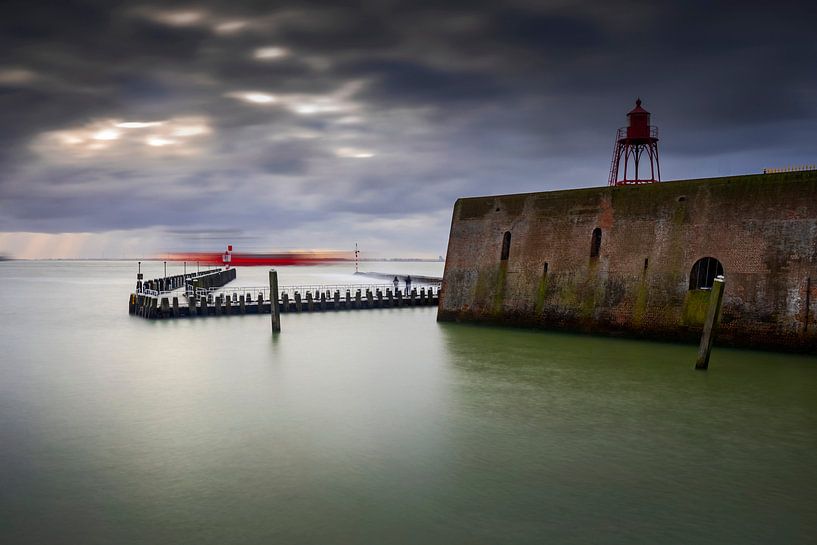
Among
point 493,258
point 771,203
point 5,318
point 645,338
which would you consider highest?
point 771,203

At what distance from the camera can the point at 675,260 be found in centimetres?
1756

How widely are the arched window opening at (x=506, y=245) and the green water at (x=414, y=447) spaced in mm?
5236

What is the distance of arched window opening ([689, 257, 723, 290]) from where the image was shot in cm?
1680

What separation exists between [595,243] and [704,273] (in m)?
3.63

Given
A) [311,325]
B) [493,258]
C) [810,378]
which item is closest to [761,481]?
[810,378]

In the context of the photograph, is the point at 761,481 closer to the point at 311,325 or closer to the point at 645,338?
the point at 645,338

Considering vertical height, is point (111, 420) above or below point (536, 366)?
below

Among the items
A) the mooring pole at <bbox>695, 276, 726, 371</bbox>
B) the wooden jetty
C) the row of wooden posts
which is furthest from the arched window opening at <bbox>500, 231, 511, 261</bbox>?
the row of wooden posts

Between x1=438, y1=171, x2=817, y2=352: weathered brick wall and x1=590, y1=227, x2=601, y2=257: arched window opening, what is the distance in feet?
0.51

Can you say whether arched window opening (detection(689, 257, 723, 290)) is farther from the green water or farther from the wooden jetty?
the wooden jetty

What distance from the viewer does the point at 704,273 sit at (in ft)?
55.8

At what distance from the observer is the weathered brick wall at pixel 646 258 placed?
15.5 meters

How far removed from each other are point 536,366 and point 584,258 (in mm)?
5661

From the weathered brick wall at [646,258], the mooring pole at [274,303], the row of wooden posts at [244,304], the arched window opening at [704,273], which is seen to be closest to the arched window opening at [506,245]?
the weathered brick wall at [646,258]
